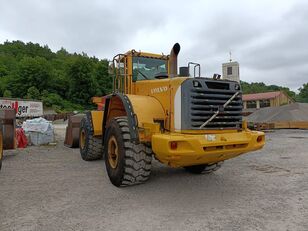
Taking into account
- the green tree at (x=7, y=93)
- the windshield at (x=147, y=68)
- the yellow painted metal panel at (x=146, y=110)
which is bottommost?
the yellow painted metal panel at (x=146, y=110)

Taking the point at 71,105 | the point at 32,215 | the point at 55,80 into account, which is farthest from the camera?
the point at 55,80

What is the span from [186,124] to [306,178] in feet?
10.6

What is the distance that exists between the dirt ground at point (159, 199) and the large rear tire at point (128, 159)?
0.25m

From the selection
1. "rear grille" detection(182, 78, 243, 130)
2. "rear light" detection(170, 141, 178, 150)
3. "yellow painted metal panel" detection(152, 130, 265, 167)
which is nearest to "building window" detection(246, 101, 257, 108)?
"rear grille" detection(182, 78, 243, 130)

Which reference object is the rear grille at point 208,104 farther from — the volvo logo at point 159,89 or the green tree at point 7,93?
the green tree at point 7,93

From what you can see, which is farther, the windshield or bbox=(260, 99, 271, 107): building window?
bbox=(260, 99, 271, 107): building window

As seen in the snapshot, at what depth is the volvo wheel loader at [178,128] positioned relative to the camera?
4.92 metres

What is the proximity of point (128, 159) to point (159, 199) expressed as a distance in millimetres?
836

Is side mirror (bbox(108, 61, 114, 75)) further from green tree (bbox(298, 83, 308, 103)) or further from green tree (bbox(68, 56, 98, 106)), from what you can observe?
green tree (bbox(298, 83, 308, 103))

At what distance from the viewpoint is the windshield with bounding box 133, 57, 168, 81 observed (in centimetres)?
708

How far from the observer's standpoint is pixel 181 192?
18.6ft

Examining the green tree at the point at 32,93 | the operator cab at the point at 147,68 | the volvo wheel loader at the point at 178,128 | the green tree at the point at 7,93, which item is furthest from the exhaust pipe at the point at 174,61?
the green tree at the point at 7,93

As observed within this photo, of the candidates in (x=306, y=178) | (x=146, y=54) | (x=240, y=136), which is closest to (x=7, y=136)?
(x=146, y=54)

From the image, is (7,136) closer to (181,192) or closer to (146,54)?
(146,54)
